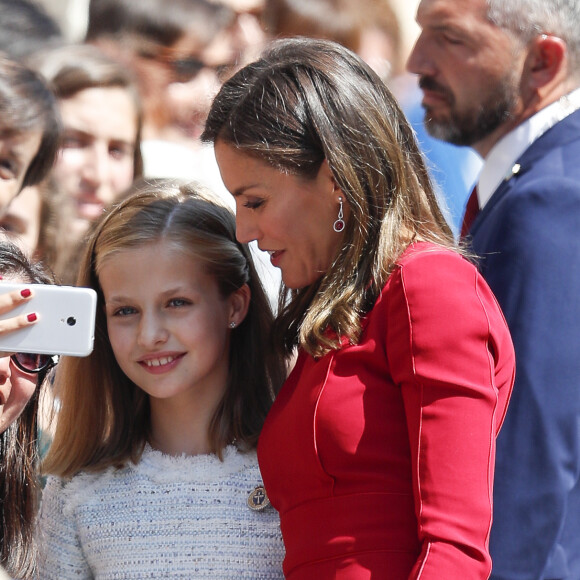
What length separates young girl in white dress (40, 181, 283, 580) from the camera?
1900 mm

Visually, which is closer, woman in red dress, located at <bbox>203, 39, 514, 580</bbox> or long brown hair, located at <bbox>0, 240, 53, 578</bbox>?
woman in red dress, located at <bbox>203, 39, 514, 580</bbox>

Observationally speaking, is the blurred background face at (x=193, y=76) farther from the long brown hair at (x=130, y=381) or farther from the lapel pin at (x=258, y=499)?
the lapel pin at (x=258, y=499)

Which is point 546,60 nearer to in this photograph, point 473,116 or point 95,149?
point 473,116

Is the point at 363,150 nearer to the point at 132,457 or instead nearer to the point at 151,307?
the point at 151,307

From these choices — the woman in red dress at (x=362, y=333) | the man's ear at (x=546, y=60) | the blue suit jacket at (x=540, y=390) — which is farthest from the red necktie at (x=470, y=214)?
the woman in red dress at (x=362, y=333)

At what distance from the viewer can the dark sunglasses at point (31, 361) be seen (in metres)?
1.84

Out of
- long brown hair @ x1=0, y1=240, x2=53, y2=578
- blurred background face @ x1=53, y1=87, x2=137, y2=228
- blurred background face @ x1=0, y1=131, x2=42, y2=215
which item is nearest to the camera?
long brown hair @ x1=0, y1=240, x2=53, y2=578

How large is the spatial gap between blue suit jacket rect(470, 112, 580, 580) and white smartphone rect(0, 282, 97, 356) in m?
0.78

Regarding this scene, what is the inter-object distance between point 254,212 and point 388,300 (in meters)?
0.32

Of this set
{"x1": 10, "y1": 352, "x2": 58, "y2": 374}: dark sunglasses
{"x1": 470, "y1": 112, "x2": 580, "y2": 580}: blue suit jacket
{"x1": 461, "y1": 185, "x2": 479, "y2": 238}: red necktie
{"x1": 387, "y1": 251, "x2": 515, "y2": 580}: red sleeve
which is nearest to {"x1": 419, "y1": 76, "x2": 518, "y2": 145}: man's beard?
{"x1": 461, "y1": 185, "x2": 479, "y2": 238}: red necktie

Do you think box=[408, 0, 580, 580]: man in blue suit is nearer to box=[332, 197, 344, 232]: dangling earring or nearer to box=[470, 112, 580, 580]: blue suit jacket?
box=[470, 112, 580, 580]: blue suit jacket

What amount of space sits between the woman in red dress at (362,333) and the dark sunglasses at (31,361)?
458mm

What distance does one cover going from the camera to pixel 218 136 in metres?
1.77

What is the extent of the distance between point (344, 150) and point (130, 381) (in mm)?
769
